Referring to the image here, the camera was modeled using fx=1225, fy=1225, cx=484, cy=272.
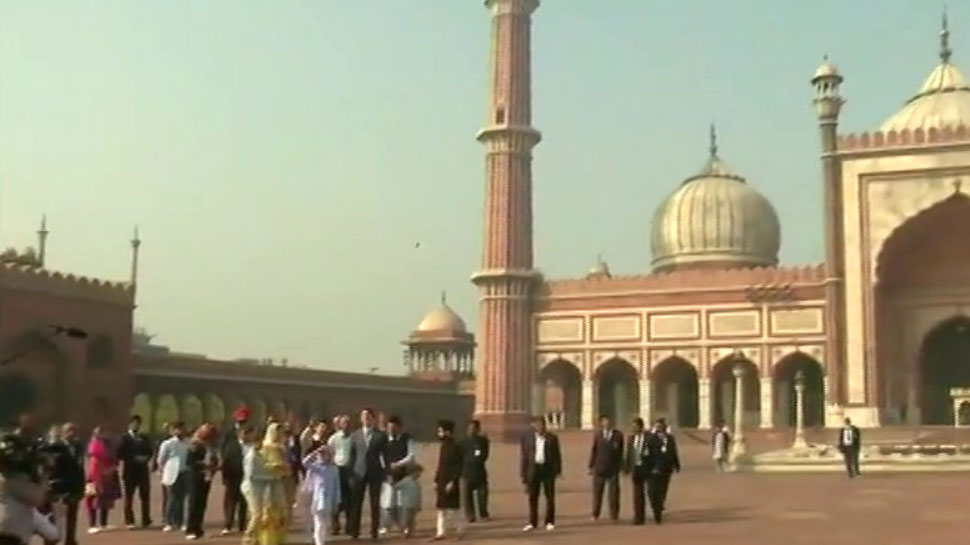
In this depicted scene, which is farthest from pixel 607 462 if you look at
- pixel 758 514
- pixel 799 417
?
pixel 799 417

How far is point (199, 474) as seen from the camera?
30.7 feet

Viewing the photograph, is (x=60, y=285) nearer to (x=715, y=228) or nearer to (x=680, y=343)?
(x=680, y=343)

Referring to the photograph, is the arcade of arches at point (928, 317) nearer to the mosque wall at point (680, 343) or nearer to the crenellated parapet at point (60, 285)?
the mosque wall at point (680, 343)

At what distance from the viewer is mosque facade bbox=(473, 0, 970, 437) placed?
86.8ft

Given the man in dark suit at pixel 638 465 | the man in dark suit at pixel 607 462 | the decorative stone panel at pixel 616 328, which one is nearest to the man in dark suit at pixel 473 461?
the man in dark suit at pixel 607 462

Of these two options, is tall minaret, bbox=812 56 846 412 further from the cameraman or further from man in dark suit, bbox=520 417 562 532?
the cameraman

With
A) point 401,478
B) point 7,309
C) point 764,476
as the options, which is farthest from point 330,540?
point 7,309

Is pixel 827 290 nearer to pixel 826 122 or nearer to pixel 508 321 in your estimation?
pixel 826 122

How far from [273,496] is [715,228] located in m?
29.6

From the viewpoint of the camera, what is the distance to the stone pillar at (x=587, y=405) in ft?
104

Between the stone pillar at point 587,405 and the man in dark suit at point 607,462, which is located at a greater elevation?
the stone pillar at point 587,405

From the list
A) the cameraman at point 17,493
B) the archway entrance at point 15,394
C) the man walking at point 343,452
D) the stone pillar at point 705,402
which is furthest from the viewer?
the stone pillar at point 705,402

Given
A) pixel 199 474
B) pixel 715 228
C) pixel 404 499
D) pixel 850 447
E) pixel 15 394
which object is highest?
pixel 715 228

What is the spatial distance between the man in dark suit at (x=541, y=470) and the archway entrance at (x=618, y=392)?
73.1 ft
